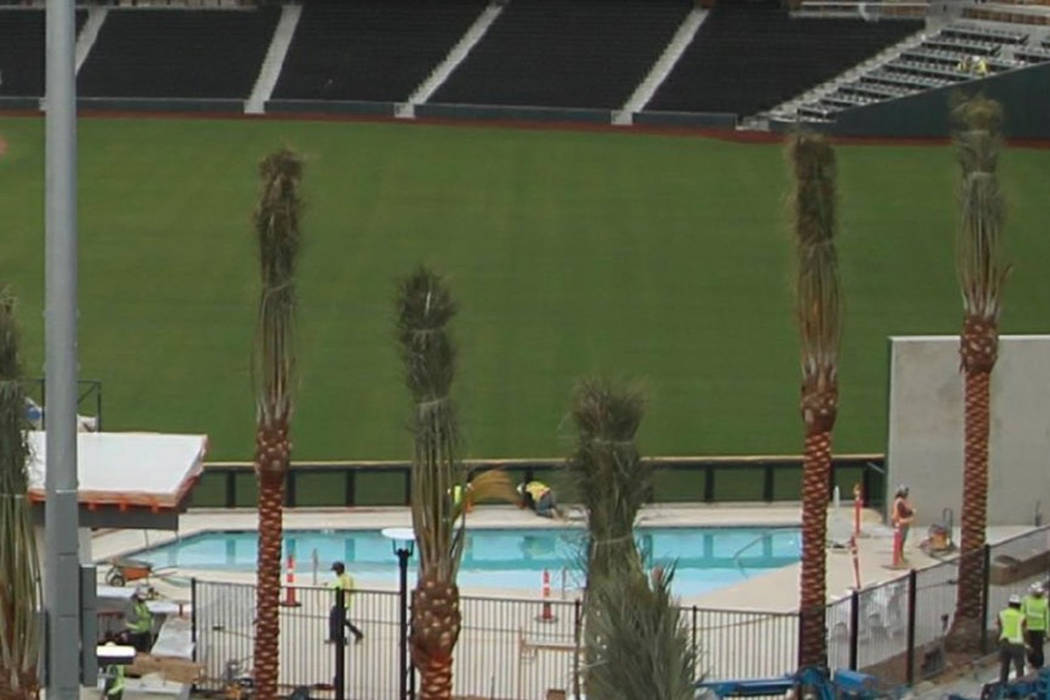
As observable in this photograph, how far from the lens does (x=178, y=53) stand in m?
81.2

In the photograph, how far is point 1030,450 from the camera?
30516mm

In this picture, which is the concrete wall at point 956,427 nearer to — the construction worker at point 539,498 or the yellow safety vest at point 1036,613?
the construction worker at point 539,498

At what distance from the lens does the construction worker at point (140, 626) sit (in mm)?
24344

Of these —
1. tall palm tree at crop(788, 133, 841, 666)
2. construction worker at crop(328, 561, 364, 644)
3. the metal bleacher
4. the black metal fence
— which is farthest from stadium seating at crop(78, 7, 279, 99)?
tall palm tree at crop(788, 133, 841, 666)

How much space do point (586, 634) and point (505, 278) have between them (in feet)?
111

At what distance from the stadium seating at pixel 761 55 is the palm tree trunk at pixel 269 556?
5054cm

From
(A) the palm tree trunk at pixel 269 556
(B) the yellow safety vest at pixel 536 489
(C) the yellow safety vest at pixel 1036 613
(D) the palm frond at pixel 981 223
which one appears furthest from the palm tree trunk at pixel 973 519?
(A) the palm tree trunk at pixel 269 556

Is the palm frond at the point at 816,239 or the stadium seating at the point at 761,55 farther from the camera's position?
the stadium seating at the point at 761,55

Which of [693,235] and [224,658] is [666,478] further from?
[693,235]

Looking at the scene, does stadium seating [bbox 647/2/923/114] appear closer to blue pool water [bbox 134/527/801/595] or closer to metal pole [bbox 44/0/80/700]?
blue pool water [bbox 134/527/801/595]

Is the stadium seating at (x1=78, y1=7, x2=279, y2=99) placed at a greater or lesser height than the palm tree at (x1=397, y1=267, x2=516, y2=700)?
greater

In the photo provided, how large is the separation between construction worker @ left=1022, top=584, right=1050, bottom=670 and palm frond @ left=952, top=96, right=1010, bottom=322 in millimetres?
4086

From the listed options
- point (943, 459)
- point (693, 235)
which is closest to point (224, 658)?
point (943, 459)

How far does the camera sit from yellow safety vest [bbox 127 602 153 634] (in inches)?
969
